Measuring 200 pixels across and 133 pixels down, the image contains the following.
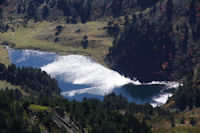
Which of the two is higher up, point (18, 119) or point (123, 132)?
point (18, 119)

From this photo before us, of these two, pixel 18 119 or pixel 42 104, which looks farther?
pixel 42 104

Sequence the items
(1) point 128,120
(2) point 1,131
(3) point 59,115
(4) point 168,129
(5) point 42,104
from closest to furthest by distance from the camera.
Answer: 1. (2) point 1,131
2. (3) point 59,115
3. (5) point 42,104
4. (1) point 128,120
5. (4) point 168,129

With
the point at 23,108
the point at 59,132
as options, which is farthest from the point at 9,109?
the point at 59,132

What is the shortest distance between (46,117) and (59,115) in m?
9.04

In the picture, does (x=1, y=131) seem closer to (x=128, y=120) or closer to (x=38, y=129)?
(x=38, y=129)

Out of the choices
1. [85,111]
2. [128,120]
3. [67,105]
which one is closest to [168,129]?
[128,120]

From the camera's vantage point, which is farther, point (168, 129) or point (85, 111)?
point (168, 129)

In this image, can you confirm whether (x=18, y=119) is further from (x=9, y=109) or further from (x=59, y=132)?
(x=59, y=132)

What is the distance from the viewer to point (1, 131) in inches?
4899

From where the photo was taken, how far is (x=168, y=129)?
195000mm

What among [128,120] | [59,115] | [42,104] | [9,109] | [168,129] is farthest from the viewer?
[168,129]

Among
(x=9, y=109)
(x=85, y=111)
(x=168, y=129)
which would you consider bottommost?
(x=168, y=129)

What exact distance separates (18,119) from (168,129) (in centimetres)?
8832

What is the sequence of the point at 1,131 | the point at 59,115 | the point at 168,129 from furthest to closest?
the point at 168,129 → the point at 59,115 → the point at 1,131
